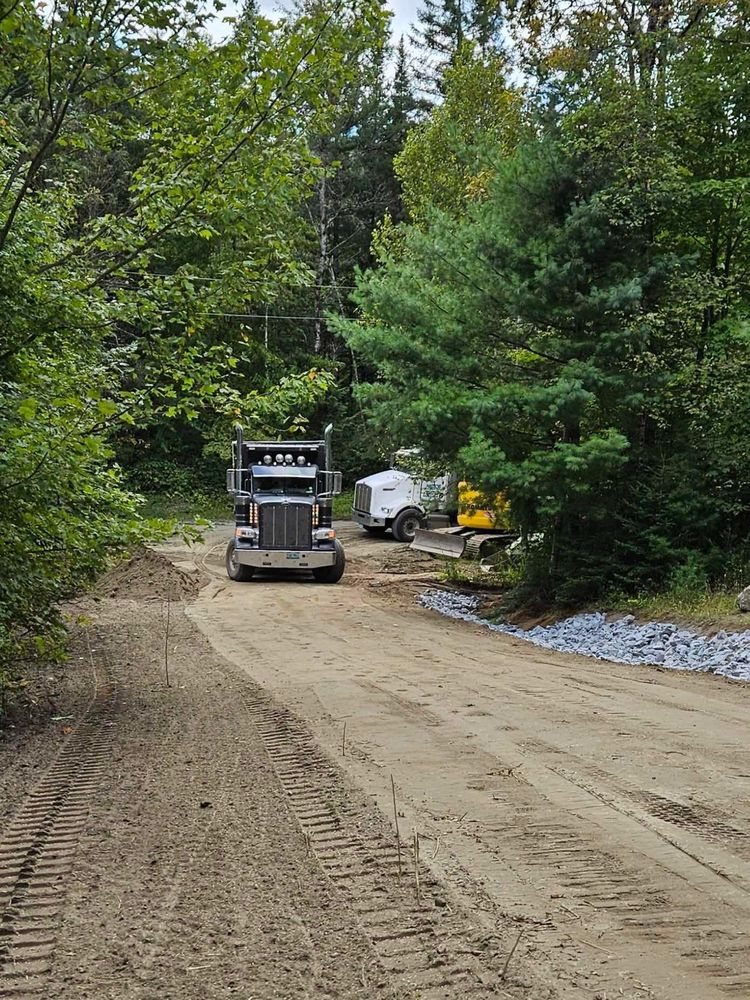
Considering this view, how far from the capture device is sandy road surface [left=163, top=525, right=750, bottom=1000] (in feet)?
12.4

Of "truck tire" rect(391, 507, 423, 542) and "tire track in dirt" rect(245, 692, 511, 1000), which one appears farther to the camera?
"truck tire" rect(391, 507, 423, 542)

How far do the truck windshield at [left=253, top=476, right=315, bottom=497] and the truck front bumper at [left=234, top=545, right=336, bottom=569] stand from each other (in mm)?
1482

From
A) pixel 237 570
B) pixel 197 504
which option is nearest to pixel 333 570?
pixel 237 570

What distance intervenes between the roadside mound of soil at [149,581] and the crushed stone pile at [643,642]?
6011 millimetres

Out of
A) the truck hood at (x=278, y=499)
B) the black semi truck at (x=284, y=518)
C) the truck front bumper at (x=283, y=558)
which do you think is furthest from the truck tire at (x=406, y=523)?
the truck front bumper at (x=283, y=558)

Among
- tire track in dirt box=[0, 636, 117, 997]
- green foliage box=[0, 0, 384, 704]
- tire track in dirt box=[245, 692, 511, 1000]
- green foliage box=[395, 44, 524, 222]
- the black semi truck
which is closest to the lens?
tire track in dirt box=[245, 692, 511, 1000]

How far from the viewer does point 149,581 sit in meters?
20.2

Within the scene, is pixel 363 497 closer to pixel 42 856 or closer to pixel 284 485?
pixel 284 485

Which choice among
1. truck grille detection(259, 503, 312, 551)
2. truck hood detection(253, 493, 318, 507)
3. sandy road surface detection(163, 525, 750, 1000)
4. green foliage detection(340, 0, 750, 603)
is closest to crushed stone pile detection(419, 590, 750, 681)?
sandy road surface detection(163, 525, 750, 1000)

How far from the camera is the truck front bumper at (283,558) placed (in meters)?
21.0

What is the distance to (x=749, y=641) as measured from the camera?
11750 millimetres

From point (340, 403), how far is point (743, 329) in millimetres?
31209

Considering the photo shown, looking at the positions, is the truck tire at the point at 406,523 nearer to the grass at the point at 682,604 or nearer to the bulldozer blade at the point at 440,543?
the bulldozer blade at the point at 440,543

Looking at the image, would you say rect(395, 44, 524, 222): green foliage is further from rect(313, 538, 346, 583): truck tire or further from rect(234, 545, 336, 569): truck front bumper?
rect(234, 545, 336, 569): truck front bumper
